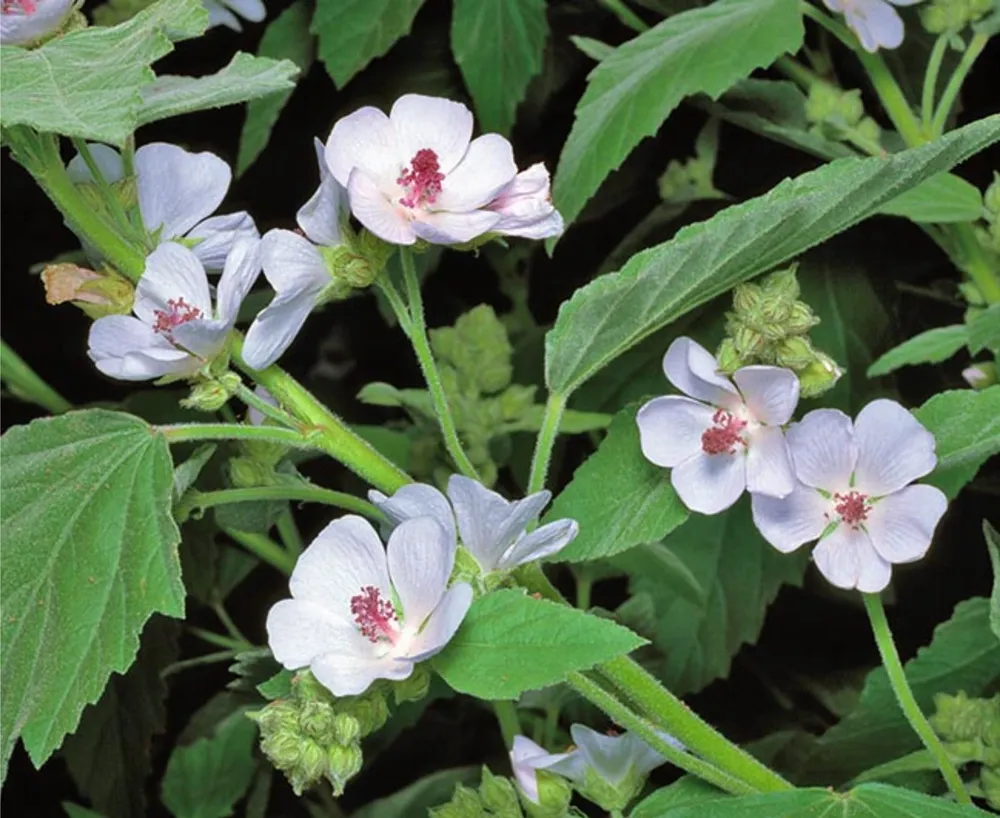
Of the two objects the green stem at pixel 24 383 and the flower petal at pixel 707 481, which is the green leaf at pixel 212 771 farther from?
the flower petal at pixel 707 481

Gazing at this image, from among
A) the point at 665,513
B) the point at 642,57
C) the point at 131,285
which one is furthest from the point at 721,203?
the point at 131,285

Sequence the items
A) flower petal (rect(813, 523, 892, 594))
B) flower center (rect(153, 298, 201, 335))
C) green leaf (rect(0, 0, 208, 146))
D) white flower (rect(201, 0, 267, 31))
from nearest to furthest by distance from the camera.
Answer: green leaf (rect(0, 0, 208, 146)), flower center (rect(153, 298, 201, 335)), flower petal (rect(813, 523, 892, 594)), white flower (rect(201, 0, 267, 31))

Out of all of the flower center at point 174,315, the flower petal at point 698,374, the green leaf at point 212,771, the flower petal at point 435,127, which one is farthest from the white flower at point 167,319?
the green leaf at point 212,771

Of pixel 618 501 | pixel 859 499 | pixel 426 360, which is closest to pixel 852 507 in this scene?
pixel 859 499

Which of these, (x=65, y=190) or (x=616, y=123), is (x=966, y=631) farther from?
(x=65, y=190)

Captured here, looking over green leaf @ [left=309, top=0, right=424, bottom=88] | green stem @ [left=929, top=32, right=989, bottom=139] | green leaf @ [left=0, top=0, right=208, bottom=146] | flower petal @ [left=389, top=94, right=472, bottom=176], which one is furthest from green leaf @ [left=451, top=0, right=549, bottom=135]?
green leaf @ [left=0, top=0, right=208, bottom=146]

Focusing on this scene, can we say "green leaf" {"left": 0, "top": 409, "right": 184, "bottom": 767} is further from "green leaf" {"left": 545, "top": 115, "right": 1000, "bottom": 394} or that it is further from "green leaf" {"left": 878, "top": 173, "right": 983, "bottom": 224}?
"green leaf" {"left": 878, "top": 173, "right": 983, "bottom": 224}
